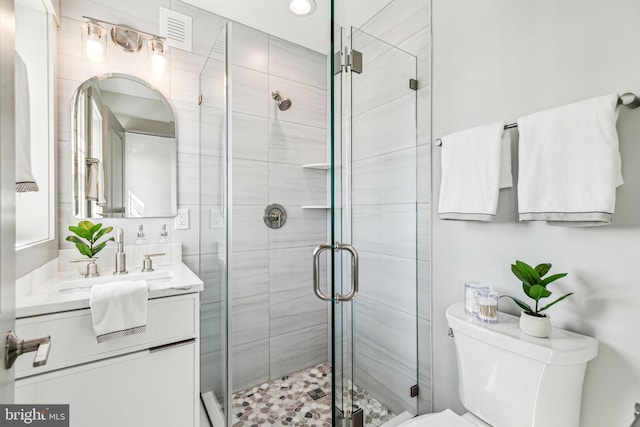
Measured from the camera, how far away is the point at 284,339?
1475 mm

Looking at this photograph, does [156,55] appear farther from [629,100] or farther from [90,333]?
[629,100]

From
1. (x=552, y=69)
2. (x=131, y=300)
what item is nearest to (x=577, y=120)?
(x=552, y=69)

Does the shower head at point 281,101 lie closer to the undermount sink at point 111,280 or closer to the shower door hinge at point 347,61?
the shower door hinge at point 347,61

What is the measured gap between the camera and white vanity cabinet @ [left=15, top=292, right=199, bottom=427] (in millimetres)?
1031

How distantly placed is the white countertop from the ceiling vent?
134cm

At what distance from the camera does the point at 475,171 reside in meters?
1.19

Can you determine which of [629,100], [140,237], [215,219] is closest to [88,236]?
[140,237]

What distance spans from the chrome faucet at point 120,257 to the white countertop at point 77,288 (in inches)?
1.6

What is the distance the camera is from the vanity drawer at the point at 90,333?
101 cm

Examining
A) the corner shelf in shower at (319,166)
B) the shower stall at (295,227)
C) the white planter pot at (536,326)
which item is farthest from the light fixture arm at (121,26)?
the white planter pot at (536,326)

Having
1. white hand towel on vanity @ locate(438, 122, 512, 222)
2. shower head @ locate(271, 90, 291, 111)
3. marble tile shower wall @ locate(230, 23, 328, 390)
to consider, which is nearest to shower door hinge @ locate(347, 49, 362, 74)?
marble tile shower wall @ locate(230, 23, 328, 390)

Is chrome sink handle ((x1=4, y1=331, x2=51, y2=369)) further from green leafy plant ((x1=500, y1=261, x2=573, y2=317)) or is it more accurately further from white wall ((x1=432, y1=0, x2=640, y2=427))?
white wall ((x1=432, y1=0, x2=640, y2=427))

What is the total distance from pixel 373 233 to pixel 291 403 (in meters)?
1.07

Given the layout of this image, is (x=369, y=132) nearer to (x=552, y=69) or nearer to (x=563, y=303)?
(x=552, y=69)
